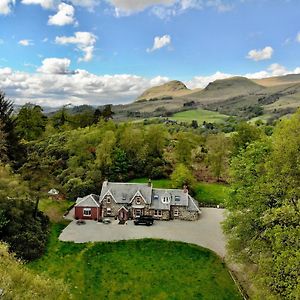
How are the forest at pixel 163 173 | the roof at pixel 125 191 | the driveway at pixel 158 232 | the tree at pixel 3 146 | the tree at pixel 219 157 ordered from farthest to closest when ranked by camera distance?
the tree at pixel 219 157
the tree at pixel 3 146
the roof at pixel 125 191
the driveway at pixel 158 232
the forest at pixel 163 173

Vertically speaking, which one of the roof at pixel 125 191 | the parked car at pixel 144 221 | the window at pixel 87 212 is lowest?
the parked car at pixel 144 221

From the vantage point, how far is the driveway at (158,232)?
39.3 meters

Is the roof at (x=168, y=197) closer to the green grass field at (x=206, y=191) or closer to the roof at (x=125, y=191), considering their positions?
the roof at (x=125, y=191)

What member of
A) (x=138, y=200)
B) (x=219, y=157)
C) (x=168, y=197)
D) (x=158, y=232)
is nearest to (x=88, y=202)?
(x=138, y=200)

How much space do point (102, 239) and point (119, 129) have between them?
2984 centimetres

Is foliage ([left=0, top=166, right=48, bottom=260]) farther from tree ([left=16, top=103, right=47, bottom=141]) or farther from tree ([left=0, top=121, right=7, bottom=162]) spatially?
tree ([left=16, top=103, right=47, bottom=141])

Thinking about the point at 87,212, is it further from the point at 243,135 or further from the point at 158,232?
the point at 243,135

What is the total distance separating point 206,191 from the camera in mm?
56406

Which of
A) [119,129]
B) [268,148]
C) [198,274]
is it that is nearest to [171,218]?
[198,274]

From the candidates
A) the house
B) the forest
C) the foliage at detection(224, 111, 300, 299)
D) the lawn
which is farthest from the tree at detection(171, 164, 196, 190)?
the foliage at detection(224, 111, 300, 299)

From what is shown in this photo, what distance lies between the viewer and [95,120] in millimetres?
84125

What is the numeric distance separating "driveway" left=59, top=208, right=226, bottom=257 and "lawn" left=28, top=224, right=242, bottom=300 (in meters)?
1.27

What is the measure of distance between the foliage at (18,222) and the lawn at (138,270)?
138cm

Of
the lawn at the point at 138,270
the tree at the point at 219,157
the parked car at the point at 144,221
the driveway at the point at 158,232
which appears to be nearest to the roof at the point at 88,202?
the driveway at the point at 158,232
